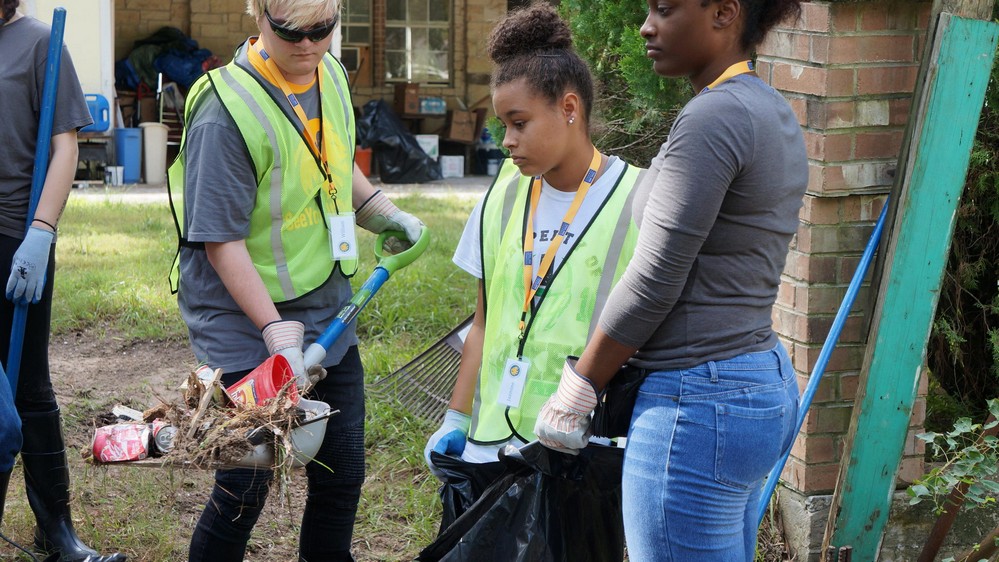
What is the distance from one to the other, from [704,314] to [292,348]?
104 centimetres

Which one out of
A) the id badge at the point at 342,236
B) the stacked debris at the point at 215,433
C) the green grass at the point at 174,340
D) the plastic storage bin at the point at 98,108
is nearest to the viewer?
the stacked debris at the point at 215,433

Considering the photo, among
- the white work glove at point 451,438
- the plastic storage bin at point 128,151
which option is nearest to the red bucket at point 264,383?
the white work glove at point 451,438

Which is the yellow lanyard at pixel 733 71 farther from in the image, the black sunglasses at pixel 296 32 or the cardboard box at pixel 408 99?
the cardboard box at pixel 408 99

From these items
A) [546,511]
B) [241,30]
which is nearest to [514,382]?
[546,511]

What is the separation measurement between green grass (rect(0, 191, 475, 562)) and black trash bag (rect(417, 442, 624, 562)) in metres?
0.67

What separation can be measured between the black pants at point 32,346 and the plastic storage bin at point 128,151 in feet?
29.3

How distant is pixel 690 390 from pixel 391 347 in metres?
3.54

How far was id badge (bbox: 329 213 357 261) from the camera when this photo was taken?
2.77 meters

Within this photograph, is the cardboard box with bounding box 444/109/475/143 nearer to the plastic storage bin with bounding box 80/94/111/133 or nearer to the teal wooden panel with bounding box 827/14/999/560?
the plastic storage bin with bounding box 80/94/111/133

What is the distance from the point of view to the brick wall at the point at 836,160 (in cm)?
305

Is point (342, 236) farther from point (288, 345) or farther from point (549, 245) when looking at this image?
point (549, 245)

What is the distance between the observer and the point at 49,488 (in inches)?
136

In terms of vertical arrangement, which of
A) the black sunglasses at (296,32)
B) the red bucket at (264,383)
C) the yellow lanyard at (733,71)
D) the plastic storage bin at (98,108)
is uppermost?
the black sunglasses at (296,32)

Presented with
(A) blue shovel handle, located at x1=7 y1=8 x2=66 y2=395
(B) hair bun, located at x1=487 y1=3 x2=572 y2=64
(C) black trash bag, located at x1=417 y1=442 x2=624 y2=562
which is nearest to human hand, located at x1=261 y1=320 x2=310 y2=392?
→ (C) black trash bag, located at x1=417 y1=442 x2=624 y2=562
